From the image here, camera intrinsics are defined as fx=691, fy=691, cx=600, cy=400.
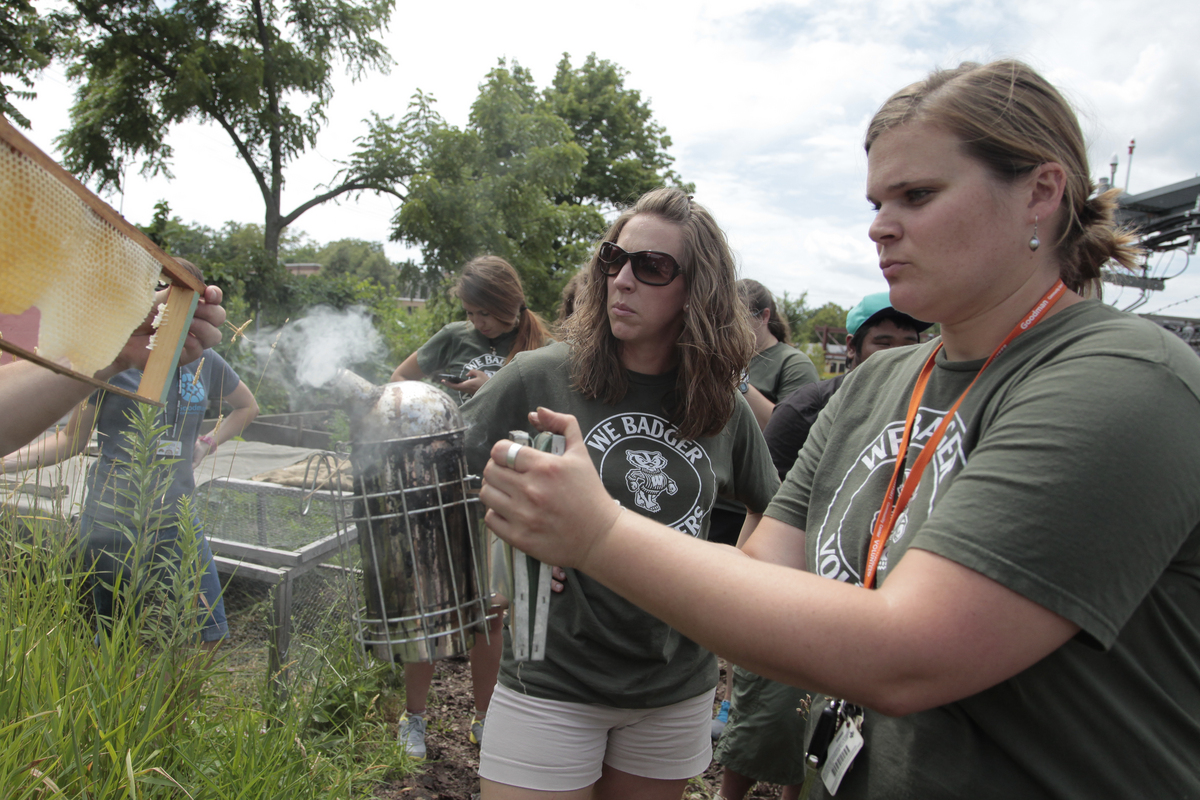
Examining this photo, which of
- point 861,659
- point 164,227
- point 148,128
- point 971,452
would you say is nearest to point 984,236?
point 971,452

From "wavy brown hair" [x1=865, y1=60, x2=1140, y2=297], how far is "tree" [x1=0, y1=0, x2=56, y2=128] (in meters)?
16.9

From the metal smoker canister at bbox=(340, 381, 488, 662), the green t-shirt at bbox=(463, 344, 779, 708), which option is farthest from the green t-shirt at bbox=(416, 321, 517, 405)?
the metal smoker canister at bbox=(340, 381, 488, 662)

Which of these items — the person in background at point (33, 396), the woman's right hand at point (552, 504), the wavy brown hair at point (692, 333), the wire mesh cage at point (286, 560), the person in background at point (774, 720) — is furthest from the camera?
the wire mesh cage at point (286, 560)

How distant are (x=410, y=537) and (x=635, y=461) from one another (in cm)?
96

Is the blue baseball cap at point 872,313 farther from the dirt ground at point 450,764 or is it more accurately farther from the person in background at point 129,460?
the person in background at point 129,460

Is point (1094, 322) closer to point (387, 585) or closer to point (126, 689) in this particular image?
point (387, 585)

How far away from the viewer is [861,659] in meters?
0.99

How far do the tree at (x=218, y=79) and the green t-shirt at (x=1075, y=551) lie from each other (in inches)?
720

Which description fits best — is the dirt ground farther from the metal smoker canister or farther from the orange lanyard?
the orange lanyard

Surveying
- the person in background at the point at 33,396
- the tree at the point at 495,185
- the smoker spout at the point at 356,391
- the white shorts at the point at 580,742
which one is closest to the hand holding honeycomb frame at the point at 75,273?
the person in background at the point at 33,396

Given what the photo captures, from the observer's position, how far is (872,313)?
373 centimetres

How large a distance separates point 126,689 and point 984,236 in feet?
6.83

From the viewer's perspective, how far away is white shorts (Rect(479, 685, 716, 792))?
211 cm

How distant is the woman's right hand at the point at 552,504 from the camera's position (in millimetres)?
1177
